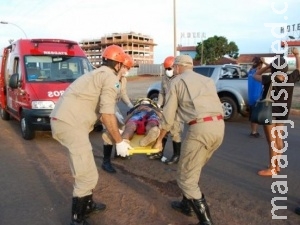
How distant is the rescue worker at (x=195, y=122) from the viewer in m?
3.42

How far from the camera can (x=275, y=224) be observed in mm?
3748

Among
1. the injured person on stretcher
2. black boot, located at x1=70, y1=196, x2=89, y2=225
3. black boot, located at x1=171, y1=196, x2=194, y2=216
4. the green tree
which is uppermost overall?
the green tree

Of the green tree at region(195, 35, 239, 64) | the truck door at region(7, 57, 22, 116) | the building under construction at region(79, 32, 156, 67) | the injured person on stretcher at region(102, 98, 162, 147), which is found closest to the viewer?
the injured person on stretcher at region(102, 98, 162, 147)

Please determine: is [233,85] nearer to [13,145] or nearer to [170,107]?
[13,145]

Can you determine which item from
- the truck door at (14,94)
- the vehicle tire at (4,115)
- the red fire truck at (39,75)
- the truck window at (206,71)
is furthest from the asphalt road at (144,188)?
the truck window at (206,71)

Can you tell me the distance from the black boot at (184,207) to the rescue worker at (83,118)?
3.62ft

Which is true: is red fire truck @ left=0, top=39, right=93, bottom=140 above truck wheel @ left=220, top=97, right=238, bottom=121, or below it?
above

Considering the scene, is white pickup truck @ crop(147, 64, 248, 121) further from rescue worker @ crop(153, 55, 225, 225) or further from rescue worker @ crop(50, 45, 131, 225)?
rescue worker @ crop(50, 45, 131, 225)

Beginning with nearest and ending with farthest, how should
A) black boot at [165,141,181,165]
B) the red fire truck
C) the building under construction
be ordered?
black boot at [165,141,181,165]
the red fire truck
the building under construction

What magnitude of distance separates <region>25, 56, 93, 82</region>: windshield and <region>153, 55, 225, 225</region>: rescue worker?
5405 millimetres

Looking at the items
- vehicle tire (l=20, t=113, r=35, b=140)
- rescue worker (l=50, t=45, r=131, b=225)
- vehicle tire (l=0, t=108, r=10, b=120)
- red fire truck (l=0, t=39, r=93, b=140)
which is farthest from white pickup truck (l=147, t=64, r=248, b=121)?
rescue worker (l=50, t=45, r=131, b=225)

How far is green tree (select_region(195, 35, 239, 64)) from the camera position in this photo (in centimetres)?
6756

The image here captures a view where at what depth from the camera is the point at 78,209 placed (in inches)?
141

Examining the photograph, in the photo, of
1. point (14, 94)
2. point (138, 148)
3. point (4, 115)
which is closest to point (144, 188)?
point (138, 148)
